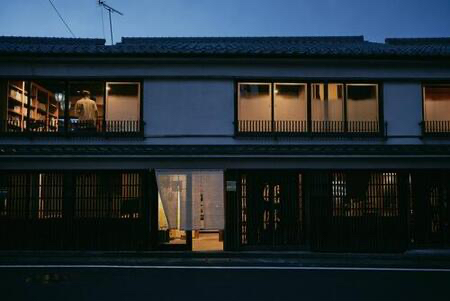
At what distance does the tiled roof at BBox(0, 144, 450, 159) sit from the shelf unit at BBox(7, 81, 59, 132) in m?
1.13

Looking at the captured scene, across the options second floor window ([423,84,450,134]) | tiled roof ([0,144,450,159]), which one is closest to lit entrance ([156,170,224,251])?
tiled roof ([0,144,450,159])

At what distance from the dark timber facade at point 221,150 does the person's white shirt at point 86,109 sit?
0.24 ft

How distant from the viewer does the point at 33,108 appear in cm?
1858

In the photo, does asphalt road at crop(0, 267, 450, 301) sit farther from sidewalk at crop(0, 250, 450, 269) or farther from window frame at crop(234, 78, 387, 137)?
window frame at crop(234, 78, 387, 137)

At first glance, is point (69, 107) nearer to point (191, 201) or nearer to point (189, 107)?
point (189, 107)

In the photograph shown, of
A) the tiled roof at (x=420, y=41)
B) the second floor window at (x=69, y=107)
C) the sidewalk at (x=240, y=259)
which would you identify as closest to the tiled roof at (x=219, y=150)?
the second floor window at (x=69, y=107)

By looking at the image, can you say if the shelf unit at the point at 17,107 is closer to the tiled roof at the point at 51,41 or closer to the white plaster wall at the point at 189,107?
the white plaster wall at the point at 189,107

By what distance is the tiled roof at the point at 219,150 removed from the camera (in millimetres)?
17594

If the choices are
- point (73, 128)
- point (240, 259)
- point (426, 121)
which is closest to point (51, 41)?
point (73, 128)

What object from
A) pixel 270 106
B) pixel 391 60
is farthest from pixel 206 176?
pixel 391 60

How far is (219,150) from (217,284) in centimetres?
661

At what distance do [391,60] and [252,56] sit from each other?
5.26 m

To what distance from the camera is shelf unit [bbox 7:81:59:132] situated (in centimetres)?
1850

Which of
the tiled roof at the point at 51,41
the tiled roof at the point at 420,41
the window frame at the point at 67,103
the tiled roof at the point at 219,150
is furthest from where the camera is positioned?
the tiled roof at the point at 420,41
